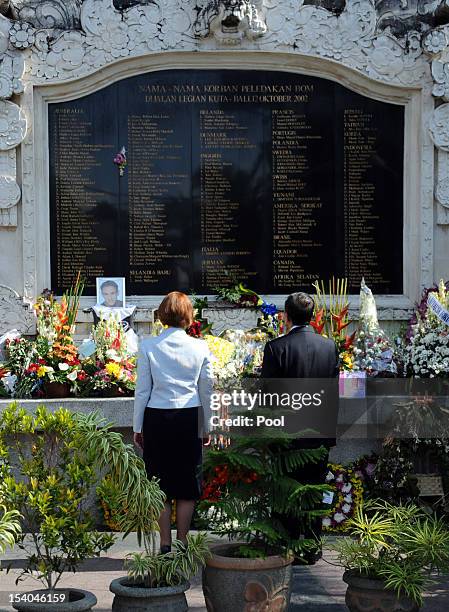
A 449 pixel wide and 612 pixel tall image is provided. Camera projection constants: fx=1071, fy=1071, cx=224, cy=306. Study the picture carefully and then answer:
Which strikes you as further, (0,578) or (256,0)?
(256,0)

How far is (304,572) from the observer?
7469 mm

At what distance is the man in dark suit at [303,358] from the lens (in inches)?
287

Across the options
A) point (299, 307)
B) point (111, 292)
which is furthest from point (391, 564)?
point (111, 292)

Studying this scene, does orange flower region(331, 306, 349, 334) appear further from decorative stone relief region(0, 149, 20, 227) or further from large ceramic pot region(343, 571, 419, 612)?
large ceramic pot region(343, 571, 419, 612)

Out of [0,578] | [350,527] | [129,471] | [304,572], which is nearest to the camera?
[129,471]

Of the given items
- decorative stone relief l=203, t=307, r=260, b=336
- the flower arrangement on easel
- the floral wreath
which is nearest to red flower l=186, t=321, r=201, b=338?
decorative stone relief l=203, t=307, r=260, b=336

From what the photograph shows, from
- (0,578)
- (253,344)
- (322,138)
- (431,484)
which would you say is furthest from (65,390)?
(322,138)

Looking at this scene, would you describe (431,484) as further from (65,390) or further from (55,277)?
(55,277)

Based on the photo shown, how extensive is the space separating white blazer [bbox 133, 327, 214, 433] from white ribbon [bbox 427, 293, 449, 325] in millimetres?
2759

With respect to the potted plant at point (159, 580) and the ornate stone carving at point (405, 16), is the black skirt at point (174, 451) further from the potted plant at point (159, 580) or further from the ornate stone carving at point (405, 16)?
the ornate stone carving at point (405, 16)

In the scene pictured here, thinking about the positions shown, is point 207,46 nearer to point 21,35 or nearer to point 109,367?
point 21,35

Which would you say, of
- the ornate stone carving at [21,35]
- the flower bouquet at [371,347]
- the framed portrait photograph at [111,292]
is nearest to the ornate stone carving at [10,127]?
the ornate stone carving at [21,35]

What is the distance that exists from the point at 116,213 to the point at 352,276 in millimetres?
2494

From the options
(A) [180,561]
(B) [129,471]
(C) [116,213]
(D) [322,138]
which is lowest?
(A) [180,561]
